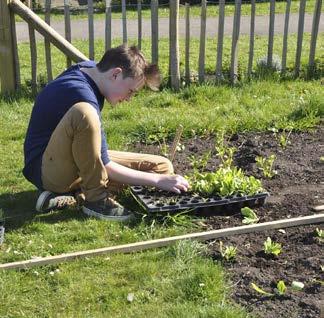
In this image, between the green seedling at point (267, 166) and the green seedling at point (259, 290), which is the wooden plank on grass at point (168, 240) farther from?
the green seedling at point (267, 166)

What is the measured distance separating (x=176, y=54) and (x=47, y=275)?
168 inches

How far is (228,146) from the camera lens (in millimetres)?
5570

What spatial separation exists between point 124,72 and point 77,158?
2.02ft

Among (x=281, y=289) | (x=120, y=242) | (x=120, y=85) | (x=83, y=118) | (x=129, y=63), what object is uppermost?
(x=129, y=63)

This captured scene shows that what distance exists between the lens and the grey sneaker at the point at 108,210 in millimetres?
4219

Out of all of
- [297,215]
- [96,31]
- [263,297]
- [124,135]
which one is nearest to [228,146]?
[124,135]

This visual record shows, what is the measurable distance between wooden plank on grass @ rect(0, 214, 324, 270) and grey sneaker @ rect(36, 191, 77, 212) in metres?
0.69

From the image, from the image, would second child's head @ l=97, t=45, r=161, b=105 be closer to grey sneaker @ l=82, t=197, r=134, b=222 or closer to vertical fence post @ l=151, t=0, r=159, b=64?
grey sneaker @ l=82, t=197, r=134, b=222

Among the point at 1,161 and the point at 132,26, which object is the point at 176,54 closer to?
the point at 1,161

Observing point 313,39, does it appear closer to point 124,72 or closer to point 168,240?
point 124,72

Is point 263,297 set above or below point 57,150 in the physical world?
below

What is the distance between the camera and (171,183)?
13.9ft

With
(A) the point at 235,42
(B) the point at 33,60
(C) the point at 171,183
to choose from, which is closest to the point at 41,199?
(C) the point at 171,183

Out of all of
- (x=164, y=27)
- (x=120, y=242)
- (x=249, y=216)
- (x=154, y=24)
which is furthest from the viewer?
(x=164, y=27)
